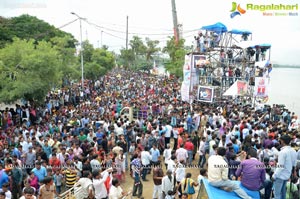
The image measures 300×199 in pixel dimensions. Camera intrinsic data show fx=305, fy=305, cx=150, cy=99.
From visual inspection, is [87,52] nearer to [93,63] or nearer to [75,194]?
[93,63]

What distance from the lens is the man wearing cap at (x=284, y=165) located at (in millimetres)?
5965

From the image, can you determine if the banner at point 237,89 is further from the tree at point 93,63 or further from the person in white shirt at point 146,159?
the tree at point 93,63

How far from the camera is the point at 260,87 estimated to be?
17.4m

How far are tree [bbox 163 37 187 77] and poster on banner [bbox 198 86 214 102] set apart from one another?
40.3ft

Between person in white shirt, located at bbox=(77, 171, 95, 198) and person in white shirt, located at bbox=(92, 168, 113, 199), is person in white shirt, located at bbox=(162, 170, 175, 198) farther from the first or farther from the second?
person in white shirt, located at bbox=(77, 171, 95, 198)

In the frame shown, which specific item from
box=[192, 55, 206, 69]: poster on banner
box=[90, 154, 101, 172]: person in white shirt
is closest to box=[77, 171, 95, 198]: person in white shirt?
box=[90, 154, 101, 172]: person in white shirt

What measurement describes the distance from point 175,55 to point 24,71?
63.2ft

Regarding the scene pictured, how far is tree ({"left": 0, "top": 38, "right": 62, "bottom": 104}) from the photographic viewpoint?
47.9 ft

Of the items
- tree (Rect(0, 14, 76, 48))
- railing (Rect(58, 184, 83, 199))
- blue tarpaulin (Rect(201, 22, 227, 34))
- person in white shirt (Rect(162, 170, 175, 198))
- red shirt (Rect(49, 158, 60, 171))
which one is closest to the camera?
railing (Rect(58, 184, 83, 199))

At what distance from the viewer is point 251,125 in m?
11.4

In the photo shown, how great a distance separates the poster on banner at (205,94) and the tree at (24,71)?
8.41 meters

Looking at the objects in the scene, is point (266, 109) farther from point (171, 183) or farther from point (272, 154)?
point (171, 183)

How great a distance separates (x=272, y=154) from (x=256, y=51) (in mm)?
11334

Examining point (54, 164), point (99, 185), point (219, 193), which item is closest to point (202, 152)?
point (99, 185)
